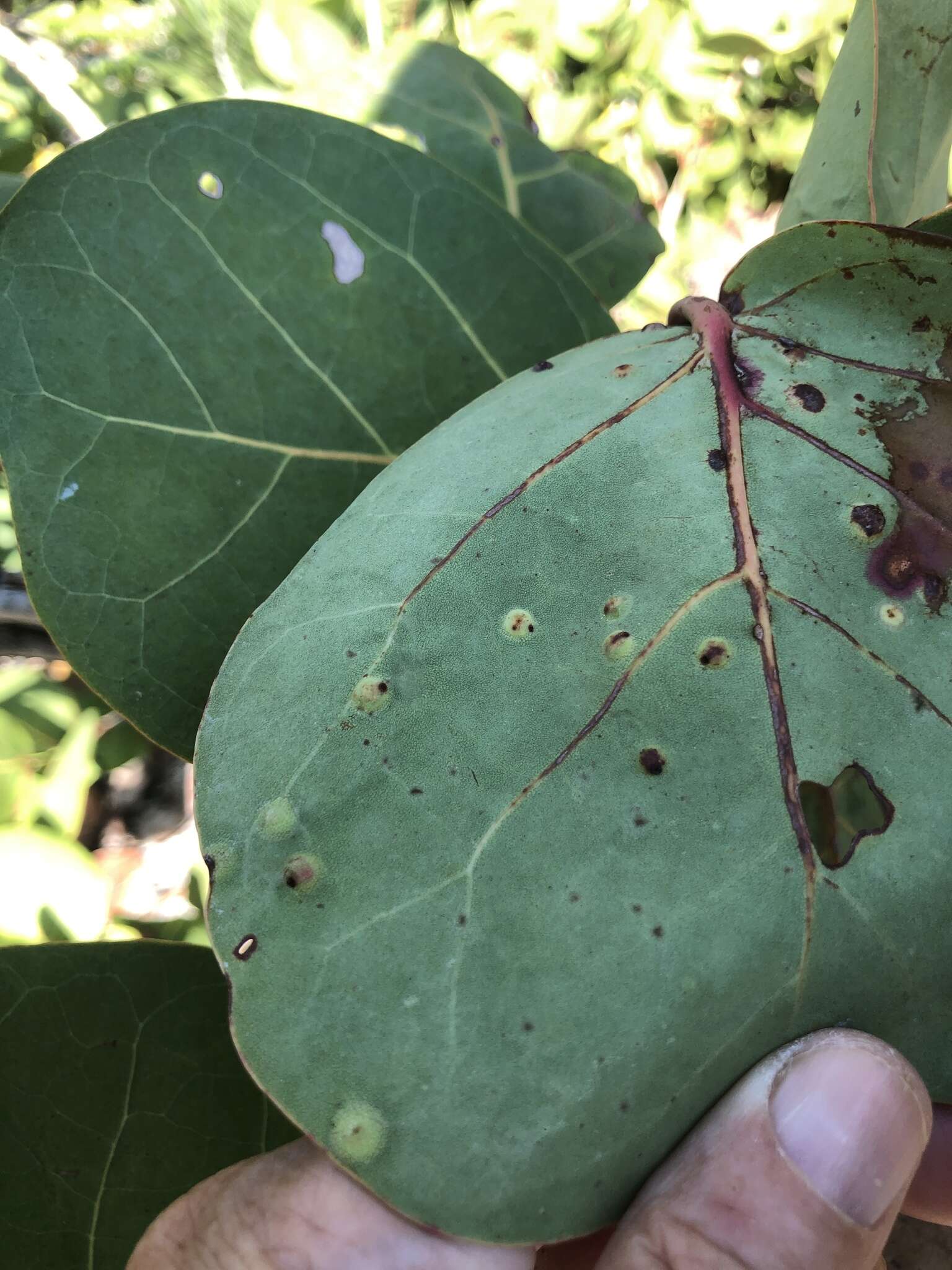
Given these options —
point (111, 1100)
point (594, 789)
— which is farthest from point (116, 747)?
point (594, 789)

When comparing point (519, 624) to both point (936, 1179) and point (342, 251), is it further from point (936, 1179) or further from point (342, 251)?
point (936, 1179)

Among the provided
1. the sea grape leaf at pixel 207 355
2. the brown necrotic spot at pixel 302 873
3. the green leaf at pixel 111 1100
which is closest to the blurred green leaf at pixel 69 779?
the green leaf at pixel 111 1100

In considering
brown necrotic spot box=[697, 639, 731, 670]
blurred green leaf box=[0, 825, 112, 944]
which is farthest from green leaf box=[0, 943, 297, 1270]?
brown necrotic spot box=[697, 639, 731, 670]

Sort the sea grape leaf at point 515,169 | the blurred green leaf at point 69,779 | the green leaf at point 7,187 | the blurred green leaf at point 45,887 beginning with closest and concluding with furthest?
the green leaf at point 7,187
the sea grape leaf at point 515,169
the blurred green leaf at point 45,887
the blurred green leaf at point 69,779

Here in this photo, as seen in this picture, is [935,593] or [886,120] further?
[886,120]

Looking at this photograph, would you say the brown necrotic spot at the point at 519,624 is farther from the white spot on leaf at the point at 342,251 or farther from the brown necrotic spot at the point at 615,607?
the white spot on leaf at the point at 342,251

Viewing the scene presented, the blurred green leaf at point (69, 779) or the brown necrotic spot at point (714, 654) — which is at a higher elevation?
the brown necrotic spot at point (714, 654)
